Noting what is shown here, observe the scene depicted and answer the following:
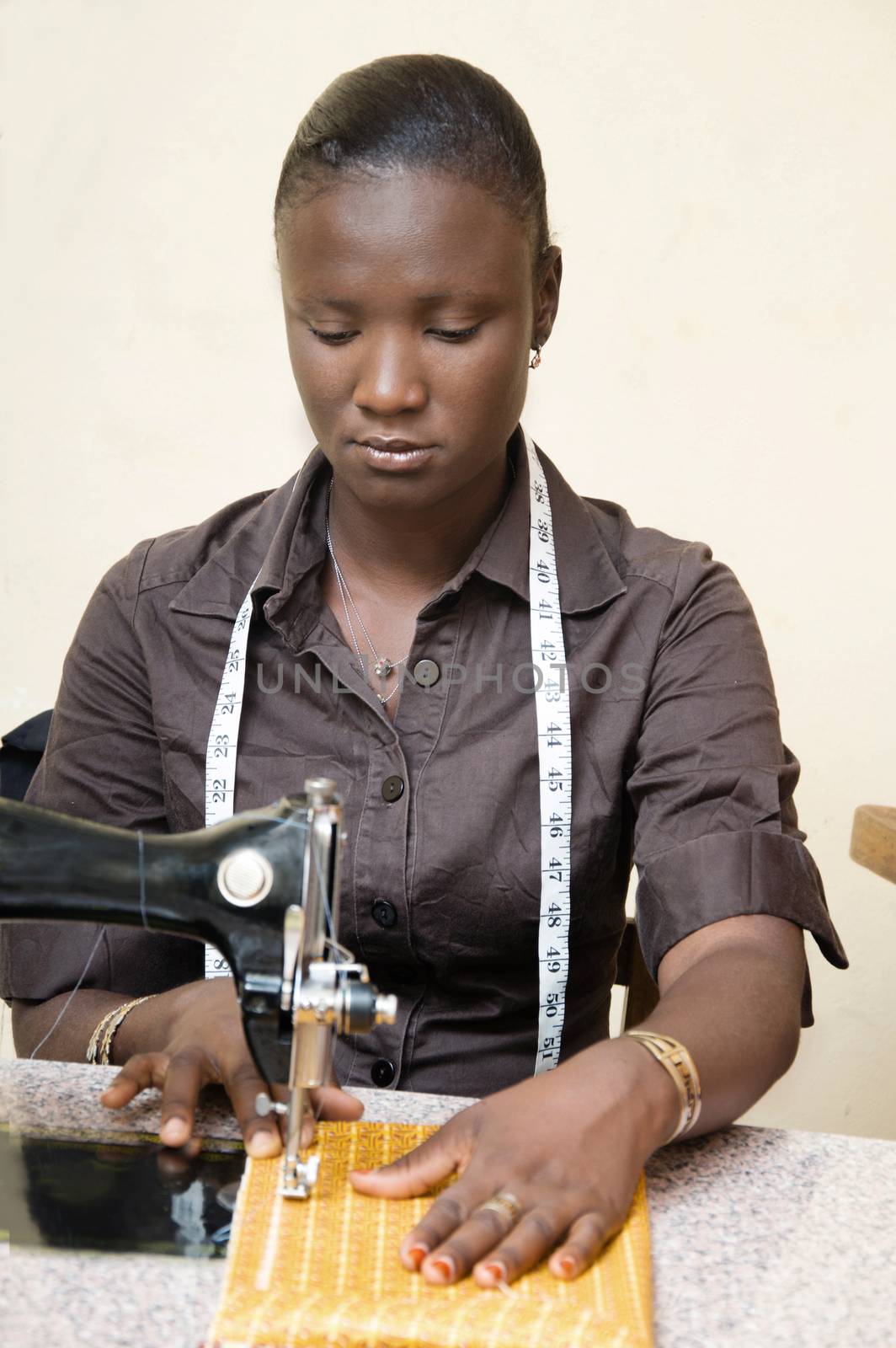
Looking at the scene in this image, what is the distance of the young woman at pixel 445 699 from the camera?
166 cm

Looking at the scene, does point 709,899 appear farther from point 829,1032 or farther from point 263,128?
point 263,128

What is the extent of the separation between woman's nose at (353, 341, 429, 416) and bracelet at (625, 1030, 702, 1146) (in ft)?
2.40

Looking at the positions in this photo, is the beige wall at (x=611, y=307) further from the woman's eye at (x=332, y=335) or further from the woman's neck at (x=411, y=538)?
the woman's eye at (x=332, y=335)

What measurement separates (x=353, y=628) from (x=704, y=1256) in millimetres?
1005

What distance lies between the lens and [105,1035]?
1731 mm

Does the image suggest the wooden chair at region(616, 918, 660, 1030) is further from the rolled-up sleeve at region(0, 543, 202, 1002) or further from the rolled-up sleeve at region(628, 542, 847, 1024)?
the rolled-up sleeve at region(0, 543, 202, 1002)

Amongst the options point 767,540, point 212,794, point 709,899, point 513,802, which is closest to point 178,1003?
point 212,794

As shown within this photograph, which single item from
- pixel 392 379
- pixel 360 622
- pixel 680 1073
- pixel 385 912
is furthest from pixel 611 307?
pixel 680 1073

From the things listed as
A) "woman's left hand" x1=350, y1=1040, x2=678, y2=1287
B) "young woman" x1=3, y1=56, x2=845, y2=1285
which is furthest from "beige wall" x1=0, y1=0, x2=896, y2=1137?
"woman's left hand" x1=350, y1=1040, x2=678, y2=1287

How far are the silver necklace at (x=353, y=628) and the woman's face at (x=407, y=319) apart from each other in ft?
0.90

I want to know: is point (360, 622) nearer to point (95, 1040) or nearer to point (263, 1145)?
point (95, 1040)

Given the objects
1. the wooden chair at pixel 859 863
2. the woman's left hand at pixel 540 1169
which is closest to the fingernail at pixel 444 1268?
the woman's left hand at pixel 540 1169

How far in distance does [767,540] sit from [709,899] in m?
1.91

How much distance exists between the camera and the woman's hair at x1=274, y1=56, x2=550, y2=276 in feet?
5.58
